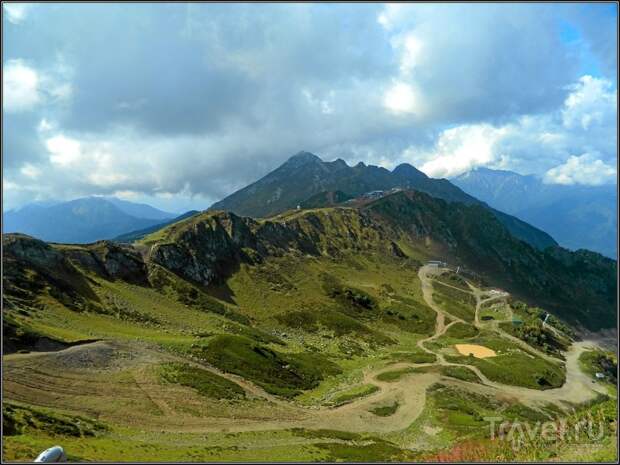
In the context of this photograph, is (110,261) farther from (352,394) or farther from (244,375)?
(352,394)

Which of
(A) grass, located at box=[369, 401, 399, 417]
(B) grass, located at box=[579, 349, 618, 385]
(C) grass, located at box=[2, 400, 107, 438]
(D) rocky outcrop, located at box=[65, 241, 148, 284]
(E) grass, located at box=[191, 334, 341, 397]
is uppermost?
(D) rocky outcrop, located at box=[65, 241, 148, 284]

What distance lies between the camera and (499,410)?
90.5 metres

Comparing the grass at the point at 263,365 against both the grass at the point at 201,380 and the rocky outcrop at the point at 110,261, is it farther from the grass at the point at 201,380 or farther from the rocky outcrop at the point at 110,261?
the rocky outcrop at the point at 110,261

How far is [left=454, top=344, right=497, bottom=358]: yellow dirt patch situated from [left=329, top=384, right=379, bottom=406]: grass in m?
61.6

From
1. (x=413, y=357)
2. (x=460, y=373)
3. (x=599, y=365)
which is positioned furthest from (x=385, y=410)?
(x=599, y=365)

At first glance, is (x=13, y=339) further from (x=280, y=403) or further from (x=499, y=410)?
(x=499, y=410)

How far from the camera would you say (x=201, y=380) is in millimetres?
68375

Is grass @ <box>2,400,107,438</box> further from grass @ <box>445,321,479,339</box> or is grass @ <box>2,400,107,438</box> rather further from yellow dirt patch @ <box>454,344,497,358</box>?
grass @ <box>445,321,479,339</box>

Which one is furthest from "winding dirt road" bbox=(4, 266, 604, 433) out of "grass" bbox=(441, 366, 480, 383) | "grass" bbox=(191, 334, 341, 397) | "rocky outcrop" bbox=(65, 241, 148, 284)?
"rocky outcrop" bbox=(65, 241, 148, 284)

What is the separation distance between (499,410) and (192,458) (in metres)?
72.0

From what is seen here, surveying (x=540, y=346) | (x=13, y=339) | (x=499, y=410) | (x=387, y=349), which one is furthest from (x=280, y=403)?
(x=540, y=346)

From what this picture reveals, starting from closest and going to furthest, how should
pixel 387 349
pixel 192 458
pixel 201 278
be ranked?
pixel 192 458 → pixel 387 349 → pixel 201 278

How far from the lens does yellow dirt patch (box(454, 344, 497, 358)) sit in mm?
A: 139500

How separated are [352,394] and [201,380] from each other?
104 feet
